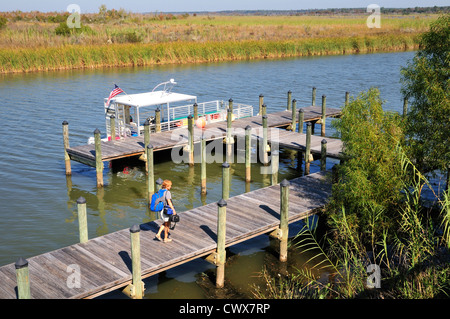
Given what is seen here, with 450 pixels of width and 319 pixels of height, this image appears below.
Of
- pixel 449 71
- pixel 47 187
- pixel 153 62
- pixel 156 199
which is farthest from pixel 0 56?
pixel 449 71

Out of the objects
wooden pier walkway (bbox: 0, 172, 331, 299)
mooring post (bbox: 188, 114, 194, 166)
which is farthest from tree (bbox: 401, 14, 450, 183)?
mooring post (bbox: 188, 114, 194, 166)

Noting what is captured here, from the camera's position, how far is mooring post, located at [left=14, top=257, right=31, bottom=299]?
31.2 feet

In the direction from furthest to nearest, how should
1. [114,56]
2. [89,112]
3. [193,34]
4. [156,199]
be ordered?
[193,34] → [114,56] → [89,112] → [156,199]

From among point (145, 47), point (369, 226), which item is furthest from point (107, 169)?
point (145, 47)

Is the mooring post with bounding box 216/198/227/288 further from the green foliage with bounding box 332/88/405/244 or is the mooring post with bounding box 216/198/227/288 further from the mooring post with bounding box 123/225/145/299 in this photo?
the green foliage with bounding box 332/88/405/244

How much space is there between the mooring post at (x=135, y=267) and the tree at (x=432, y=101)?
8.55 m

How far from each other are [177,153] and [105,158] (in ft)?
14.0

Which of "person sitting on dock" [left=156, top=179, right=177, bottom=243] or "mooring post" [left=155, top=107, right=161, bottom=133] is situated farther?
"mooring post" [left=155, top=107, right=161, bottom=133]

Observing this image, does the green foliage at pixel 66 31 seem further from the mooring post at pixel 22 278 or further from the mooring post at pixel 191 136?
the mooring post at pixel 22 278

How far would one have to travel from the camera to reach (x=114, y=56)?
47.9 meters

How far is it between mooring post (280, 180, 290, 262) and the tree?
13.3 feet

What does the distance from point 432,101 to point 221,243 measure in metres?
7.26
